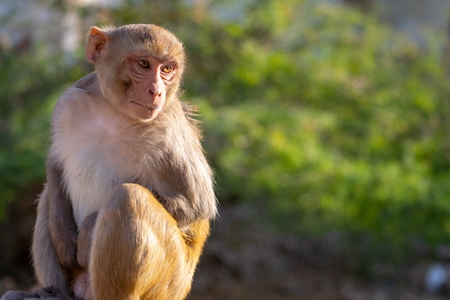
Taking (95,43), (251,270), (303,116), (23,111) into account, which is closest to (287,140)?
(303,116)

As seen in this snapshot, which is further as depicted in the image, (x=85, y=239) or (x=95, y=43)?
(x=95, y=43)

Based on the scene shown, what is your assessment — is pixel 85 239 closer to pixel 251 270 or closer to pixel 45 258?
pixel 45 258

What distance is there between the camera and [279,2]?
32.3ft

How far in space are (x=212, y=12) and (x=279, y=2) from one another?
0.89m

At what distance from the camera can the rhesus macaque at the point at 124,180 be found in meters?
3.75

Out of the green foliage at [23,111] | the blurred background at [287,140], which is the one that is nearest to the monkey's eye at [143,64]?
the blurred background at [287,140]

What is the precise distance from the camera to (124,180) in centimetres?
404

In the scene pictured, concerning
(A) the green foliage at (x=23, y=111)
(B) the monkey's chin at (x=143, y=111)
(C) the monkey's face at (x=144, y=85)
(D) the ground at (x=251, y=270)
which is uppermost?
(C) the monkey's face at (x=144, y=85)

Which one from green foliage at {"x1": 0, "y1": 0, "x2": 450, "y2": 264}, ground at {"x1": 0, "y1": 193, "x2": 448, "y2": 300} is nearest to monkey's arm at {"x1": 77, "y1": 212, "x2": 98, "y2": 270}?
green foliage at {"x1": 0, "y1": 0, "x2": 450, "y2": 264}

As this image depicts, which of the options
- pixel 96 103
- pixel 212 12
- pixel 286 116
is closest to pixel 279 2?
pixel 212 12

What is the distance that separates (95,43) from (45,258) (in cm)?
121

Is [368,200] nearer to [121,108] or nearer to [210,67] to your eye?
[210,67]

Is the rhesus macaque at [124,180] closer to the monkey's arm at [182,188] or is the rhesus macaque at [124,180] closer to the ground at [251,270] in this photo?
the monkey's arm at [182,188]

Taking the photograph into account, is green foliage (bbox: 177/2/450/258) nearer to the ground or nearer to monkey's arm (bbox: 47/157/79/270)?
the ground
